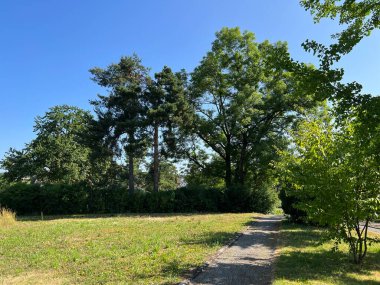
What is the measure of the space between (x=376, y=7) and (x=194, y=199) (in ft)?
67.7

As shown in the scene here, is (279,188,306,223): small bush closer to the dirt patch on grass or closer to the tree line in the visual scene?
the tree line

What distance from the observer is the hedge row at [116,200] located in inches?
994


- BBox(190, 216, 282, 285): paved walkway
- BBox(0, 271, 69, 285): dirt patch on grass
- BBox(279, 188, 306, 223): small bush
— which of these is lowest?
BBox(0, 271, 69, 285): dirt patch on grass

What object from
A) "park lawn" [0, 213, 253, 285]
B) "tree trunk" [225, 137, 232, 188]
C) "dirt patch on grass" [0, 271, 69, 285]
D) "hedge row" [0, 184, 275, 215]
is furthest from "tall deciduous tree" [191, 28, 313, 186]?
"dirt patch on grass" [0, 271, 69, 285]

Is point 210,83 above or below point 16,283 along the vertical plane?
above

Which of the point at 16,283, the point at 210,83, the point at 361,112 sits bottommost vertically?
the point at 16,283

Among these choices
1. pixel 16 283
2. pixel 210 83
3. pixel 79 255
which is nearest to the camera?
pixel 16 283

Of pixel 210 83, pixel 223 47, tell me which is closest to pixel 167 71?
pixel 210 83

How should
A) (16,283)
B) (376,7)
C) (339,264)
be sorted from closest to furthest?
1. (16,283)
2. (376,7)
3. (339,264)

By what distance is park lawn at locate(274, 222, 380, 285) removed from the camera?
20.7 ft

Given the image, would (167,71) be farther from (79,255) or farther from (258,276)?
(258,276)

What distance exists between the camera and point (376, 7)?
21.8ft

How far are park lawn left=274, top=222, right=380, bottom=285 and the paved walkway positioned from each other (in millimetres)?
273

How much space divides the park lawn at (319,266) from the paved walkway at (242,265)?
273 millimetres
